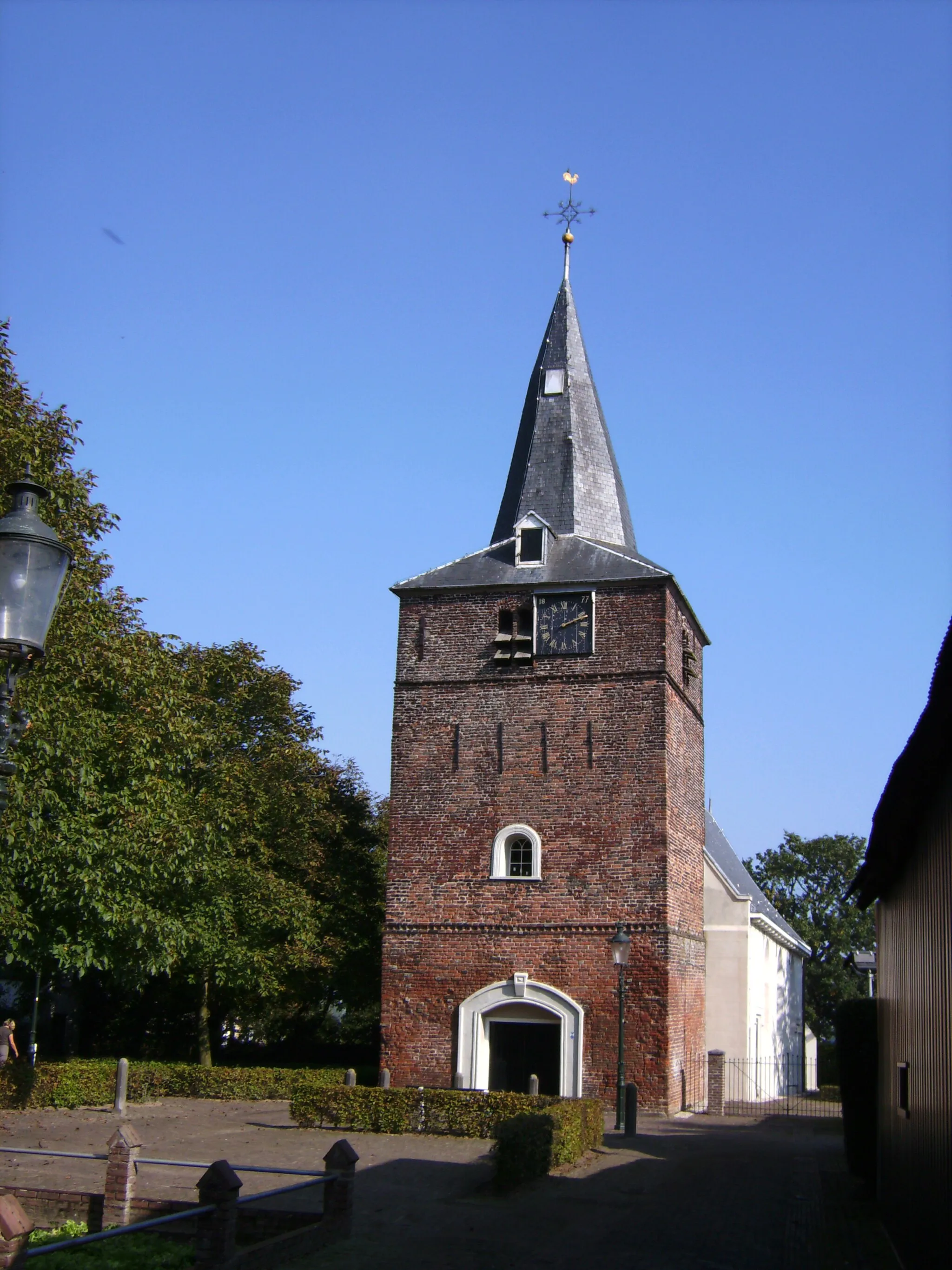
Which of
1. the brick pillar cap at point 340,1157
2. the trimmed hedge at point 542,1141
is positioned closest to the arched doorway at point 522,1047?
the trimmed hedge at point 542,1141

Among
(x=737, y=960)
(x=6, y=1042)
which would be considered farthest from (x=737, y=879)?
(x=6, y=1042)

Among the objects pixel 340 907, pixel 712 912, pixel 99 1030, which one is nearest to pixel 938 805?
pixel 712 912

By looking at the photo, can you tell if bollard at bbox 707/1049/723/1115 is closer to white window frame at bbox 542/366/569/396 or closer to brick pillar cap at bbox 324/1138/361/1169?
white window frame at bbox 542/366/569/396

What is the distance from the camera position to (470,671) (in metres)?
26.9

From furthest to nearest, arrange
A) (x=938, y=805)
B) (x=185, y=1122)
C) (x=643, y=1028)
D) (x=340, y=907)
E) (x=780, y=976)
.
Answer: (x=780, y=976), (x=340, y=907), (x=643, y=1028), (x=185, y=1122), (x=938, y=805)

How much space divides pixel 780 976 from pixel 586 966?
1818 cm

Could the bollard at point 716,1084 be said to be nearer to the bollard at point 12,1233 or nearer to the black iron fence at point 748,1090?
the black iron fence at point 748,1090

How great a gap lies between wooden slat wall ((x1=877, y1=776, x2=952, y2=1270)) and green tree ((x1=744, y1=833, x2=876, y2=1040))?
202 ft

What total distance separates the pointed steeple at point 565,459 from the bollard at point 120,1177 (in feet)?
60.3

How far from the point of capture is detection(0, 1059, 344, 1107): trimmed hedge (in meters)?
23.0

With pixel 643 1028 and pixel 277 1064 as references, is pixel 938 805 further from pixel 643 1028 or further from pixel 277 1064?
pixel 277 1064

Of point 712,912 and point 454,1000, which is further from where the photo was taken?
point 712,912

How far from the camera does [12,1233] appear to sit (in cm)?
752

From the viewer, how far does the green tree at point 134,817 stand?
1964 cm
